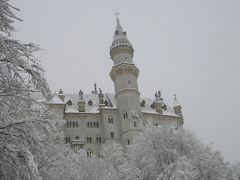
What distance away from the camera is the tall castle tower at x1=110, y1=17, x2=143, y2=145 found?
6388 cm

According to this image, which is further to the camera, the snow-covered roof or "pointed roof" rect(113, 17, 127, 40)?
"pointed roof" rect(113, 17, 127, 40)

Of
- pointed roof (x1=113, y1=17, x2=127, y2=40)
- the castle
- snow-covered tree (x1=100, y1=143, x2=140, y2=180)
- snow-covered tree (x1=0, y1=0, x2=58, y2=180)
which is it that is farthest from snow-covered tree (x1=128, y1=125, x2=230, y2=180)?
pointed roof (x1=113, y1=17, x2=127, y2=40)

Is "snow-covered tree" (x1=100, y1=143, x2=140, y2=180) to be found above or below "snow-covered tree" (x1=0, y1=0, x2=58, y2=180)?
above

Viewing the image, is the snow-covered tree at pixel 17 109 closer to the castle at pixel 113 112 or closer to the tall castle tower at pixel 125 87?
the castle at pixel 113 112

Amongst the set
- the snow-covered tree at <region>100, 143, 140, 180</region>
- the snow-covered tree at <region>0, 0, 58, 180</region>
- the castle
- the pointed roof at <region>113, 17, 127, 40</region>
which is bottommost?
the snow-covered tree at <region>0, 0, 58, 180</region>

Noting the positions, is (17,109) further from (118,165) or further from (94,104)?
(94,104)

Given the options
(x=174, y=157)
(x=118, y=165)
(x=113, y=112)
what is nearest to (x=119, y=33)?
(x=113, y=112)

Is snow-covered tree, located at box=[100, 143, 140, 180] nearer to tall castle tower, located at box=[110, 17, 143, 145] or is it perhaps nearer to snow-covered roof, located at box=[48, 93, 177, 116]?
tall castle tower, located at box=[110, 17, 143, 145]

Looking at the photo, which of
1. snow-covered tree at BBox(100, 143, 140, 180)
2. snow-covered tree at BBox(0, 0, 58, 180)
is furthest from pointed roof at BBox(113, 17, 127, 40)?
snow-covered tree at BBox(0, 0, 58, 180)

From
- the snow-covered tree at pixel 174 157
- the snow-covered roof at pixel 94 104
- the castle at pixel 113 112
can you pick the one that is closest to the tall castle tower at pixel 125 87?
the castle at pixel 113 112

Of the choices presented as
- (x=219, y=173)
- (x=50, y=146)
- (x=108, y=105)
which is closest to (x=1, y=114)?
(x=50, y=146)

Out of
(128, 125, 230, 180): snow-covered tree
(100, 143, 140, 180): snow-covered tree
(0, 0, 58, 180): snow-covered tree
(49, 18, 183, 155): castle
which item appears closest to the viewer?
(0, 0, 58, 180): snow-covered tree

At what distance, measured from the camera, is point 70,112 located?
6538 centimetres

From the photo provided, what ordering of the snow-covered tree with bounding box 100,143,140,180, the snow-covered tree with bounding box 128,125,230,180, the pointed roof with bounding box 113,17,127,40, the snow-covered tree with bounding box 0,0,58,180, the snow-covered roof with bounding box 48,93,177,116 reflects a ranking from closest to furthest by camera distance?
the snow-covered tree with bounding box 0,0,58,180 → the snow-covered tree with bounding box 128,125,230,180 → the snow-covered tree with bounding box 100,143,140,180 → the snow-covered roof with bounding box 48,93,177,116 → the pointed roof with bounding box 113,17,127,40
